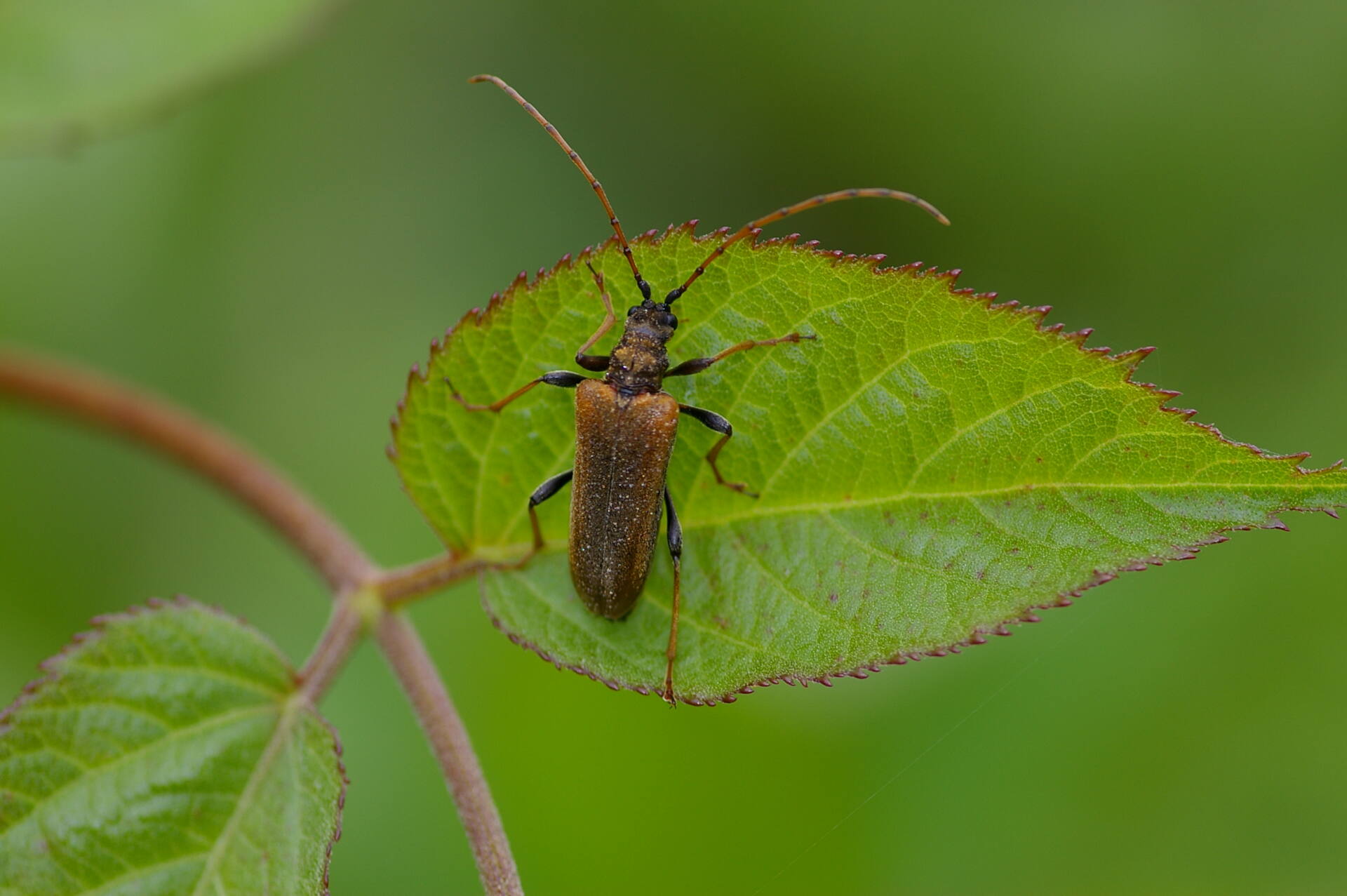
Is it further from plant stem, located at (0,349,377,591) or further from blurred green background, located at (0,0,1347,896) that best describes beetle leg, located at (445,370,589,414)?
blurred green background, located at (0,0,1347,896)

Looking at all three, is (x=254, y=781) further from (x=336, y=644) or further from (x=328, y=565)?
(x=328, y=565)

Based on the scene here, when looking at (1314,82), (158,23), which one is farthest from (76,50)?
(1314,82)

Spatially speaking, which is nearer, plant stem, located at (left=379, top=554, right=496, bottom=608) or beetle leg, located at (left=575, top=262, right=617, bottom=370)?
beetle leg, located at (left=575, top=262, right=617, bottom=370)

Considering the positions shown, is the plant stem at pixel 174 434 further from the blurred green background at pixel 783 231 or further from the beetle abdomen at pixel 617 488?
the beetle abdomen at pixel 617 488

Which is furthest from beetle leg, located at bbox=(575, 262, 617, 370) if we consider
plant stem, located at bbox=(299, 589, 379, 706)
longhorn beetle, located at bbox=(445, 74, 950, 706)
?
plant stem, located at bbox=(299, 589, 379, 706)

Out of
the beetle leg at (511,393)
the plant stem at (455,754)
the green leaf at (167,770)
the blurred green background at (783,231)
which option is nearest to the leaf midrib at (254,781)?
the green leaf at (167,770)

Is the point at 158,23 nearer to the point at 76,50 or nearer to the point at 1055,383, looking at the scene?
the point at 76,50
